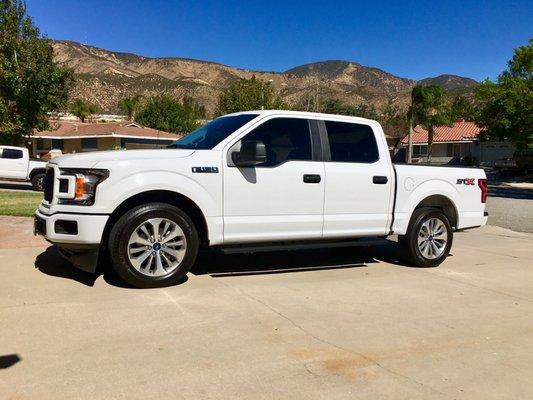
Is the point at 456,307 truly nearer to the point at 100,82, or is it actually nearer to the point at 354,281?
the point at 354,281

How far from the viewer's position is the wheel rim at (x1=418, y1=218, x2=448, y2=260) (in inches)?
288

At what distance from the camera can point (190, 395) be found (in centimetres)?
338

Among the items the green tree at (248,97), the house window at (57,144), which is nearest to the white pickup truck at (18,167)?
the green tree at (248,97)

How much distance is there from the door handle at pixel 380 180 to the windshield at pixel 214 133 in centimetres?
174

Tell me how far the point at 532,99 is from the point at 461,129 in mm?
30774

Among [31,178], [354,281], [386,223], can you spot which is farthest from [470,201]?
[31,178]

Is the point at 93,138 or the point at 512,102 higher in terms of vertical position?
the point at 512,102

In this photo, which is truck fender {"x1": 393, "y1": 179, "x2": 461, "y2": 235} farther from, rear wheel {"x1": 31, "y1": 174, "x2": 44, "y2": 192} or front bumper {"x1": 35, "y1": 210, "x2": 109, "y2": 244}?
rear wheel {"x1": 31, "y1": 174, "x2": 44, "y2": 192}

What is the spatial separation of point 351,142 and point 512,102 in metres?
27.4

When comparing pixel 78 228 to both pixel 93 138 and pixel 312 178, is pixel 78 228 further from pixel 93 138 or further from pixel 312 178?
pixel 93 138

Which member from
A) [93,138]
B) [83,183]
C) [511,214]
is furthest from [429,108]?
[83,183]

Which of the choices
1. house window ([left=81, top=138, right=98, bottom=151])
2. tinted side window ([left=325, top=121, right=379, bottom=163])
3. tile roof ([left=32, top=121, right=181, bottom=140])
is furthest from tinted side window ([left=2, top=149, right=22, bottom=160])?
house window ([left=81, top=138, right=98, bottom=151])

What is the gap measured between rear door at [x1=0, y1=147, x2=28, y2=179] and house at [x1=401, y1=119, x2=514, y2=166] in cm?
3921

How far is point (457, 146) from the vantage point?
2261 inches
